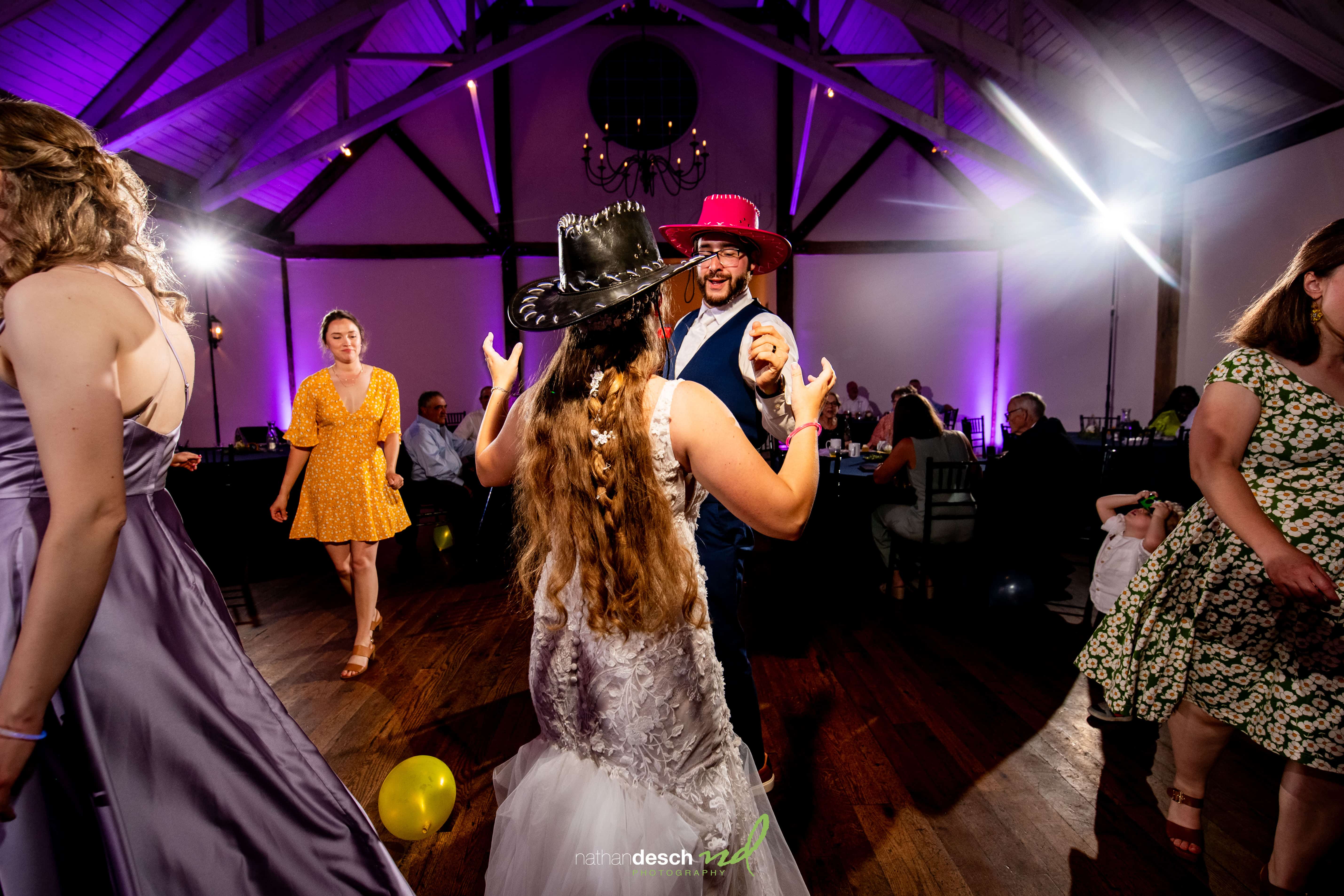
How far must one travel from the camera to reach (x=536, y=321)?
108cm

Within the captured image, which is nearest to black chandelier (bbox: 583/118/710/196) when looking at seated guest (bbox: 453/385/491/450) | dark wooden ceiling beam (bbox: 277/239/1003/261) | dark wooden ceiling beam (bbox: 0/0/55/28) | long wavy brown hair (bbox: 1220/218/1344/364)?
dark wooden ceiling beam (bbox: 277/239/1003/261)

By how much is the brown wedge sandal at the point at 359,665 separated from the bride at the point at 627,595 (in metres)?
2.12

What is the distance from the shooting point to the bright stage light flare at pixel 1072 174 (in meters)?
8.08

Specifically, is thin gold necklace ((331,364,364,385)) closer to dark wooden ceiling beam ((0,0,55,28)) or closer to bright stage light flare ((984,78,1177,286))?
dark wooden ceiling beam ((0,0,55,28))

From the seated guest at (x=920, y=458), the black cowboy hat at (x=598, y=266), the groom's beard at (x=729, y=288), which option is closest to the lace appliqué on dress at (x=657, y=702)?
the black cowboy hat at (x=598, y=266)

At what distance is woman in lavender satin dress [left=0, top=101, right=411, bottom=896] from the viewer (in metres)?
0.79

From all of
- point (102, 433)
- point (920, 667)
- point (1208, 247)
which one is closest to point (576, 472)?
point (102, 433)

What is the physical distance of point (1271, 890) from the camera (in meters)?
1.52

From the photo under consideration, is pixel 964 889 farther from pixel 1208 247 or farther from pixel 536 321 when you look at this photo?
pixel 1208 247

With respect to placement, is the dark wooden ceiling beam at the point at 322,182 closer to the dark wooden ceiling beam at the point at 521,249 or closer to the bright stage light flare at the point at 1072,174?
the dark wooden ceiling beam at the point at 521,249

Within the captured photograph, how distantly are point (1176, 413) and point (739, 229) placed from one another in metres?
6.25

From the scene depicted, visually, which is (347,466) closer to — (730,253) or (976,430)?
(730,253)

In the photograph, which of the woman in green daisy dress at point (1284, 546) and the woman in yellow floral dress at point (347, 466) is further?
the woman in yellow floral dress at point (347, 466)

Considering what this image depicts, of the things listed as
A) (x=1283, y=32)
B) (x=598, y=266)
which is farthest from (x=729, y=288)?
(x=1283, y=32)
